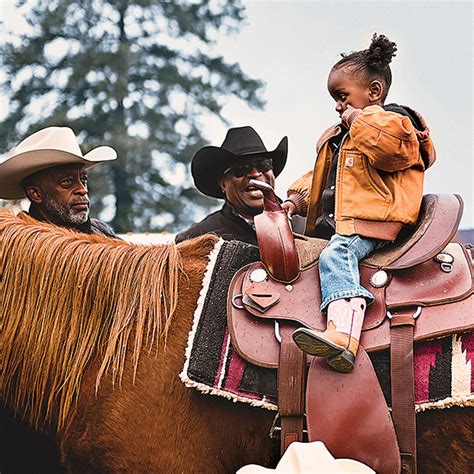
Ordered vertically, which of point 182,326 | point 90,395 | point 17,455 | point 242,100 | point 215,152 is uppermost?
point 242,100

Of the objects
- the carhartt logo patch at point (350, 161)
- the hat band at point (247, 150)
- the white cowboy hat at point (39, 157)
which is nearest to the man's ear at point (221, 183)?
the hat band at point (247, 150)

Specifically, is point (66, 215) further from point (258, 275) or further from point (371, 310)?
point (371, 310)

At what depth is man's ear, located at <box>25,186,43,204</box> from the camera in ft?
14.8

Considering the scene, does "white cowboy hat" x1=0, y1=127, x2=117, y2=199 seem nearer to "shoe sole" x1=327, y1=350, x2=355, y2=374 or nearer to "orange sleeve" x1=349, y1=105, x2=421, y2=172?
"orange sleeve" x1=349, y1=105, x2=421, y2=172

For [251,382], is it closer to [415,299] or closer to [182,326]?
[182,326]

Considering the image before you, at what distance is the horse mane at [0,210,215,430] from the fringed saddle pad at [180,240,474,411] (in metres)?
0.16

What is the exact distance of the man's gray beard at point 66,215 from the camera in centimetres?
435

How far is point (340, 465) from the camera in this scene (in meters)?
2.52

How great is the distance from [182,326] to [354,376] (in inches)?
26.4

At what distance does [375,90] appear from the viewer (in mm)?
3238

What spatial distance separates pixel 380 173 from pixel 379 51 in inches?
21.8

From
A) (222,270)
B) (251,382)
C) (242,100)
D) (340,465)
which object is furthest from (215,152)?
(242,100)

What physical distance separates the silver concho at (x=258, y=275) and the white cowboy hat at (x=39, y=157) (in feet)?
5.96

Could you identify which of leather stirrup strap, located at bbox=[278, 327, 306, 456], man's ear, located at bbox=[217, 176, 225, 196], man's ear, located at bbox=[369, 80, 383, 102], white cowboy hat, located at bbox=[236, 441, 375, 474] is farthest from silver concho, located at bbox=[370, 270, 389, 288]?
man's ear, located at bbox=[217, 176, 225, 196]
